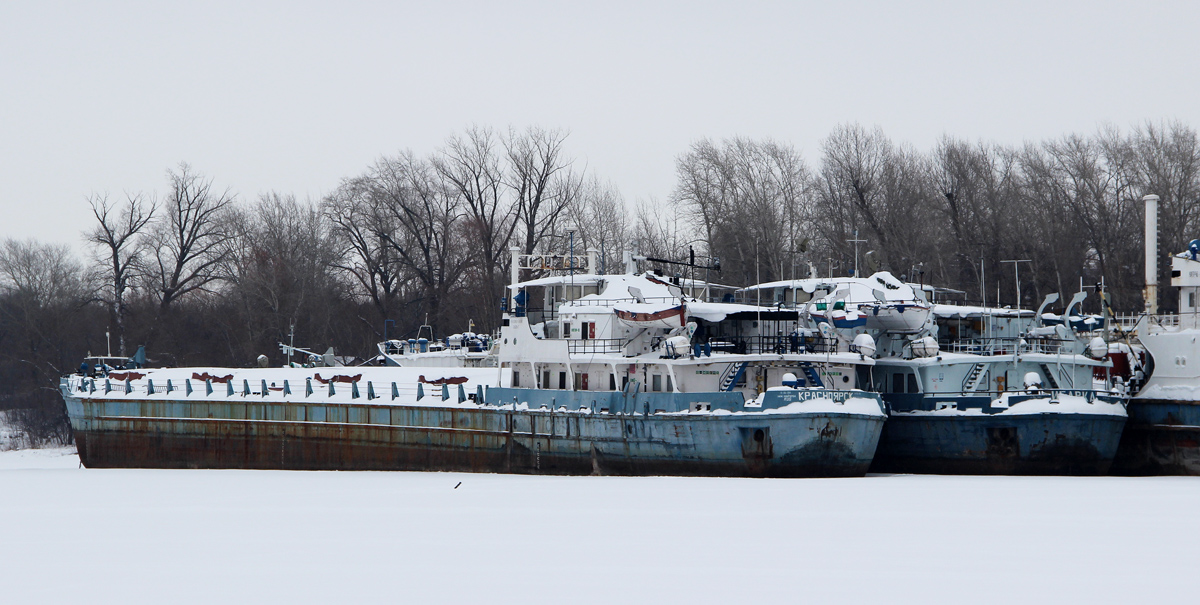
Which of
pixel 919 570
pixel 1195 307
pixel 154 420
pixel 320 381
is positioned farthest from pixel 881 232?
pixel 919 570

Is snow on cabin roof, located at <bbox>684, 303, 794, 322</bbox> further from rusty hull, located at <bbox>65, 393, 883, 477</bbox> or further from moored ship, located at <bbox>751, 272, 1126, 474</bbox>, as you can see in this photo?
rusty hull, located at <bbox>65, 393, 883, 477</bbox>

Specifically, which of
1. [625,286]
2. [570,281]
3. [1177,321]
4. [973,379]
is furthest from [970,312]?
[570,281]

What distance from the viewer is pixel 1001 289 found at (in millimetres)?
63406

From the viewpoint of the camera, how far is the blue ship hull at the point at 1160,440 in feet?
117

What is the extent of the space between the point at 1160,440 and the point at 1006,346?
5706 millimetres

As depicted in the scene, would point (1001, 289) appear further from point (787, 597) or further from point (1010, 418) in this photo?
point (787, 597)

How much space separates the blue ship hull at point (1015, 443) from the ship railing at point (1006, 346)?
3.83m

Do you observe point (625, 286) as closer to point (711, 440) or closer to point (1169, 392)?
point (711, 440)

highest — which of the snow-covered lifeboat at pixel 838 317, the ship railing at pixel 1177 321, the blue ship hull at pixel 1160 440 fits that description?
the snow-covered lifeboat at pixel 838 317

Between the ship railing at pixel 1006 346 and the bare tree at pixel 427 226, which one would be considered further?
the bare tree at pixel 427 226

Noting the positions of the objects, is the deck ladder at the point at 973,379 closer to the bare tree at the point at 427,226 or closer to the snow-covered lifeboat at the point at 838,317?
the snow-covered lifeboat at the point at 838,317

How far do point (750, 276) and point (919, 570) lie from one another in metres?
48.4

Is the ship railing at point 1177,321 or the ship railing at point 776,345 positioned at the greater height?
the ship railing at point 1177,321

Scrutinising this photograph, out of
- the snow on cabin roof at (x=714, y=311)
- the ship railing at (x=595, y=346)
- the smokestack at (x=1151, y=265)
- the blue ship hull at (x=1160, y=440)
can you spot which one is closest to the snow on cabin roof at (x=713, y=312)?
the snow on cabin roof at (x=714, y=311)
